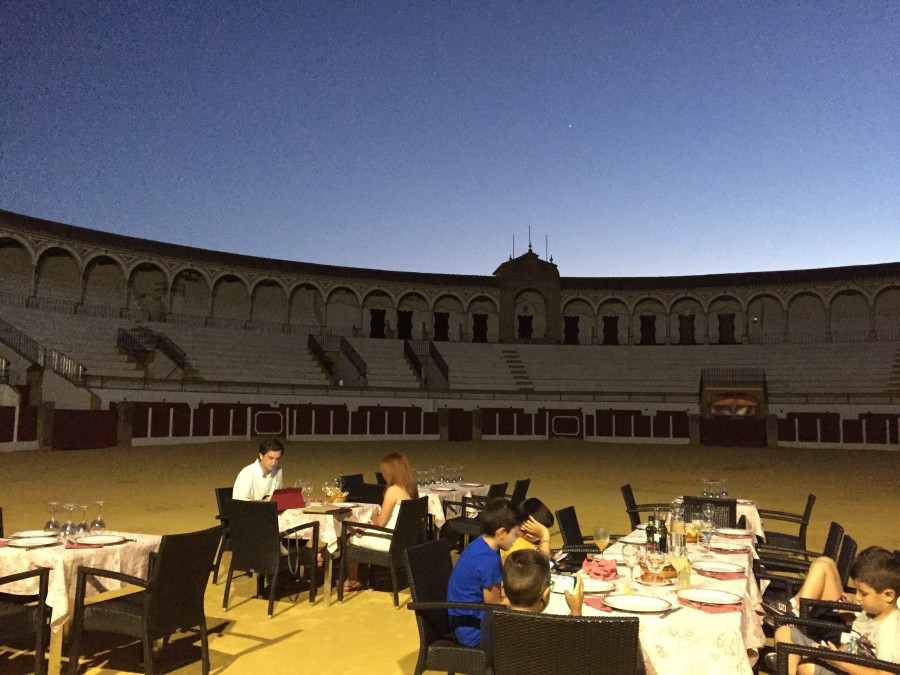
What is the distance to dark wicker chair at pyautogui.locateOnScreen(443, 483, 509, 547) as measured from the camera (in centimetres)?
737

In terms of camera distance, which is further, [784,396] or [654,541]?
[784,396]

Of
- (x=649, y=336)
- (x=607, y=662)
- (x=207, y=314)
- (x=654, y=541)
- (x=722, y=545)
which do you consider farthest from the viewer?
(x=649, y=336)

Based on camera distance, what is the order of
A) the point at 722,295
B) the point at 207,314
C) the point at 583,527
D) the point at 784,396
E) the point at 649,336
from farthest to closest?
the point at 649,336
the point at 722,295
the point at 207,314
the point at 784,396
the point at 583,527

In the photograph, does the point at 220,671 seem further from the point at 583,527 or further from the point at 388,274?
the point at 388,274

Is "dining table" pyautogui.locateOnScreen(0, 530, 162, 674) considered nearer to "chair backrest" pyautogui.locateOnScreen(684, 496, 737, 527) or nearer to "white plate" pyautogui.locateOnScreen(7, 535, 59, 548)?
"white plate" pyautogui.locateOnScreen(7, 535, 59, 548)

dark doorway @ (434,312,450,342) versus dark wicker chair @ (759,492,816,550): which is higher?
dark doorway @ (434,312,450,342)

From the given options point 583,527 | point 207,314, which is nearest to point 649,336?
point 207,314

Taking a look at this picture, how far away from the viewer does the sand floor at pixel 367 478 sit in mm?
4918

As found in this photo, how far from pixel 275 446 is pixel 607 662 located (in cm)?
480

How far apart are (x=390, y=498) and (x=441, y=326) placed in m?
33.6

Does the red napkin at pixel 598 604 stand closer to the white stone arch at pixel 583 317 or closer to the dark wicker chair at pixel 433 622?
the dark wicker chair at pixel 433 622

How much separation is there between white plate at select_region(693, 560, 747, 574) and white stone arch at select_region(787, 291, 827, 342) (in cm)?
3491

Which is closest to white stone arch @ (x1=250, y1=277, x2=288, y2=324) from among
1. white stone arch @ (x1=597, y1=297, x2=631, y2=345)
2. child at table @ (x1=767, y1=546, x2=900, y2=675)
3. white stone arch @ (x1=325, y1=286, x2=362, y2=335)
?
white stone arch @ (x1=325, y1=286, x2=362, y2=335)

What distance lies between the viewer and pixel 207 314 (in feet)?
113
